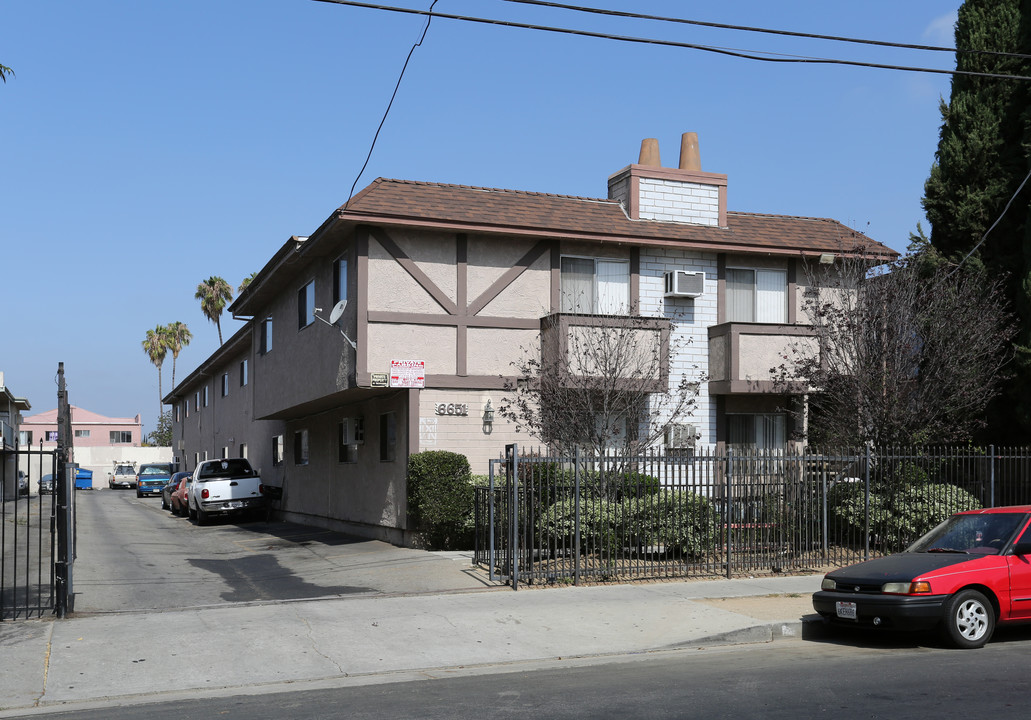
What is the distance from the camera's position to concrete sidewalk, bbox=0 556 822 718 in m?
8.65

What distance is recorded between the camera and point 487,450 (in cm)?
1820

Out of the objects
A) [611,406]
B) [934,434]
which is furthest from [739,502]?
[934,434]

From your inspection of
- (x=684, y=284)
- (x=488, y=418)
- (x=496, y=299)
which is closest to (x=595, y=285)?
(x=684, y=284)

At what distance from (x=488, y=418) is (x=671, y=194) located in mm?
6349

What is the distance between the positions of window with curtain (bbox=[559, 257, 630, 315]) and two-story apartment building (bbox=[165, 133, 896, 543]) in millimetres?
33

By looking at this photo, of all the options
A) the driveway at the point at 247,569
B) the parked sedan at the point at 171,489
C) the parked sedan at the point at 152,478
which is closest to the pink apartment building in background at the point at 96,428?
the parked sedan at the point at 152,478

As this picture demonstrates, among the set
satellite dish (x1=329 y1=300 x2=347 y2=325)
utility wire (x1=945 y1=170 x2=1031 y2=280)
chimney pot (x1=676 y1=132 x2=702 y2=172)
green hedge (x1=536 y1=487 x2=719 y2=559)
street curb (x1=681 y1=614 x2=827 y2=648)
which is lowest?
street curb (x1=681 y1=614 x2=827 y2=648)

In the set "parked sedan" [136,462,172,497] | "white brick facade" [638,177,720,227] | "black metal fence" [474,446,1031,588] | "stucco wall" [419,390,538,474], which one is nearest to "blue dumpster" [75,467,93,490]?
"parked sedan" [136,462,172,497]

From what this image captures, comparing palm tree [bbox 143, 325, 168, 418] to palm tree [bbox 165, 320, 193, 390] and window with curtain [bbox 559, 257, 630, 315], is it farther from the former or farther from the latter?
window with curtain [bbox 559, 257, 630, 315]

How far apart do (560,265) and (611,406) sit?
357 centimetres

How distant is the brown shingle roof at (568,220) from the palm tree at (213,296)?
49.7 meters

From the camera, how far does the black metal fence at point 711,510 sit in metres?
13.5

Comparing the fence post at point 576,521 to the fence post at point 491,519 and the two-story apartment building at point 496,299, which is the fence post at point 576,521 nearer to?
the fence post at point 491,519

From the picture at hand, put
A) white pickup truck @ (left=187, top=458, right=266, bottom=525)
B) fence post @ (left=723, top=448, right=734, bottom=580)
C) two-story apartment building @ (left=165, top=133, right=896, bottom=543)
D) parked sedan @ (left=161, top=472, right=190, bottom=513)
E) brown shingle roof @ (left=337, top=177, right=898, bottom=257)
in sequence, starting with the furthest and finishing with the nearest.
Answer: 1. parked sedan @ (left=161, top=472, right=190, bottom=513)
2. white pickup truck @ (left=187, top=458, right=266, bottom=525)
3. brown shingle roof @ (left=337, top=177, right=898, bottom=257)
4. two-story apartment building @ (left=165, top=133, right=896, bottom=543)
5. fence post @ (left=723, top=448, right=734, bottom=580)
